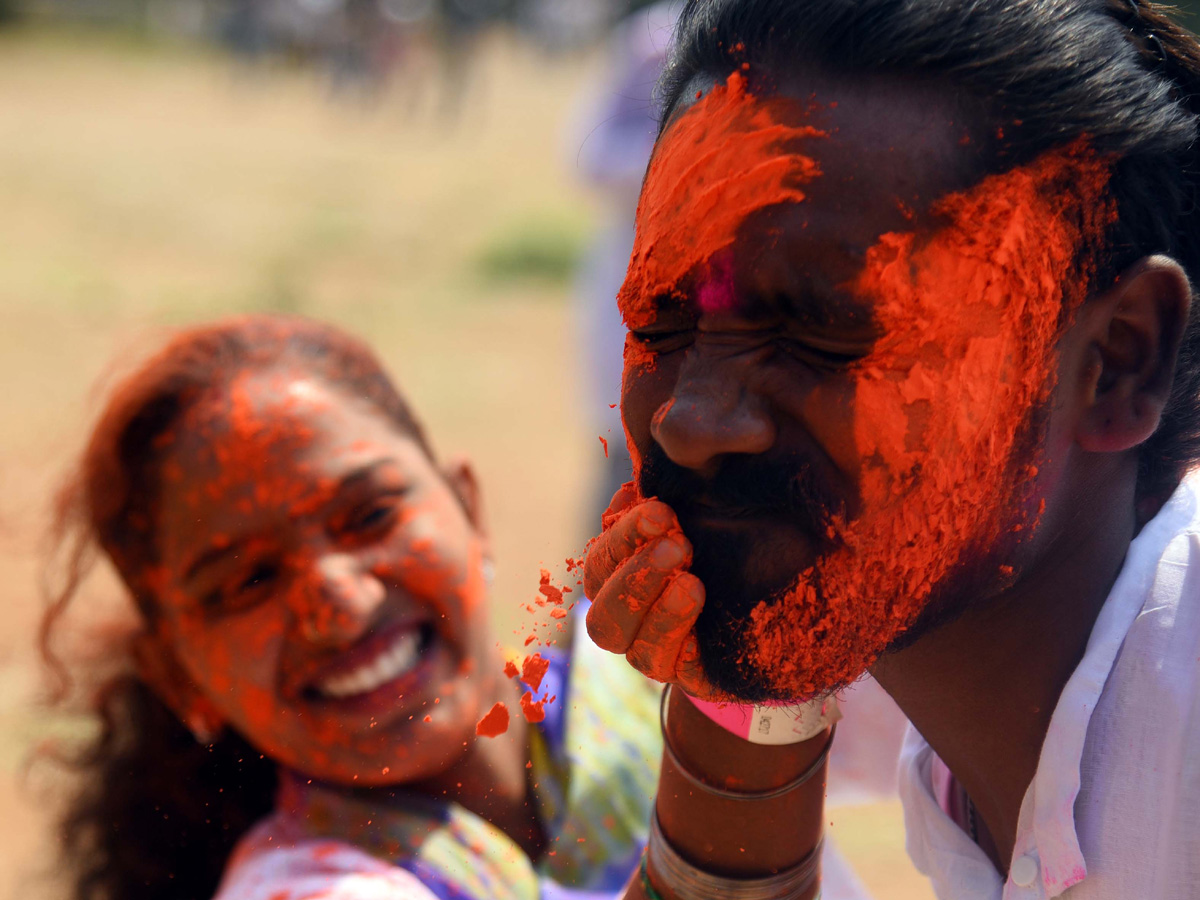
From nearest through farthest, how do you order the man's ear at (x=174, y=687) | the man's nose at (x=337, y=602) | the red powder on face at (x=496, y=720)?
the red powder on face at (x=496, y=720), the man's nose at (x=337, y=602), the man's ear at (x=174, y=687)

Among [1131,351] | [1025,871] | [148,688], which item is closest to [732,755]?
[1025,871]

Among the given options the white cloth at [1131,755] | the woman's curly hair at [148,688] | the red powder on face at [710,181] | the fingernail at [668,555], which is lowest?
the woman's curly hair at [148,688]

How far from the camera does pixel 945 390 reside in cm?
122

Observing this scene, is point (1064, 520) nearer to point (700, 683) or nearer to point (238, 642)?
point (700, 683)

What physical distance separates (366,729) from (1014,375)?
4.16ft

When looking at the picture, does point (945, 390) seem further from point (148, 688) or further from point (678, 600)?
point (148, 688)

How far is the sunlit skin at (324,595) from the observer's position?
1964mm

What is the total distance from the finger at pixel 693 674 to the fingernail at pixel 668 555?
98 mm

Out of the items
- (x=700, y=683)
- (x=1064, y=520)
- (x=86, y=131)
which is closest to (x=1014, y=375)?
(x=1064, y=520)

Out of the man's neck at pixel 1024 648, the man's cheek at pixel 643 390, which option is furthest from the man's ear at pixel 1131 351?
the man's cheek at pixel 643 390

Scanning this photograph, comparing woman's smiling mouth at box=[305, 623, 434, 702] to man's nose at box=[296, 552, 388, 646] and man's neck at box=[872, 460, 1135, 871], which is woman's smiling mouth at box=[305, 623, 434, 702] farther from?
man's neck at box=[872, 460, 1135, 871]

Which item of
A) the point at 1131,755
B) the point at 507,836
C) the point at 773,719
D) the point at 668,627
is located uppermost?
the point at 668,627

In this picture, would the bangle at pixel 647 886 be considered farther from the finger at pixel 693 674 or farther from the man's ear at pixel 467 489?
the man's ear at pixel 467 489

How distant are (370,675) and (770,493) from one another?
1.03m
